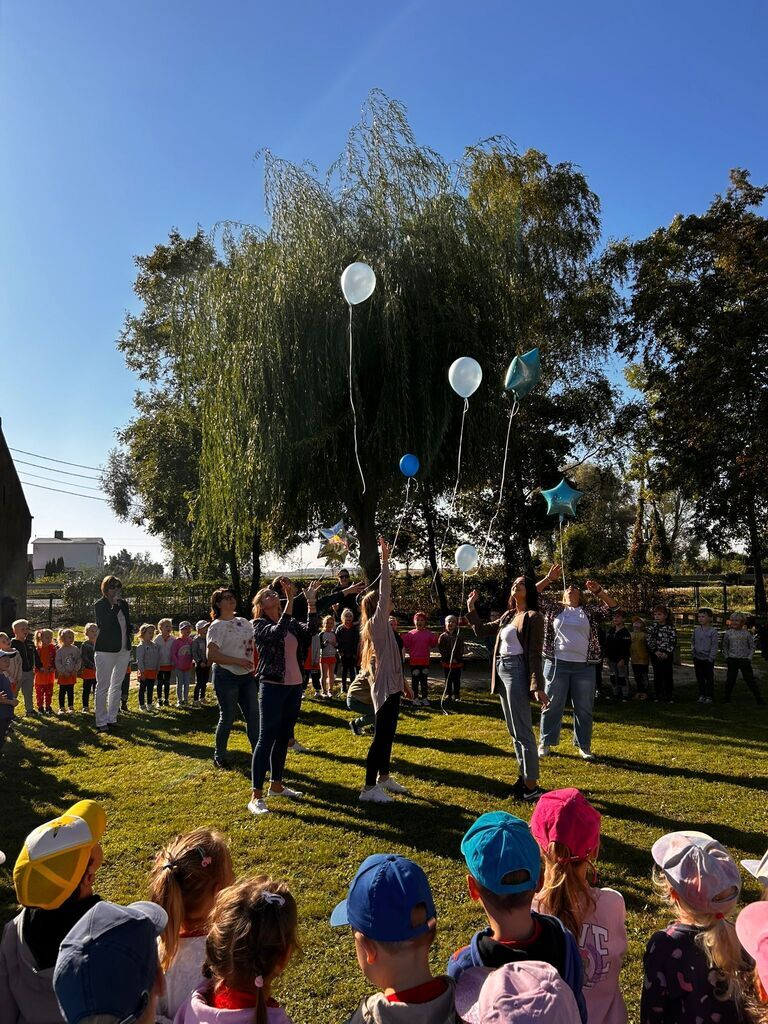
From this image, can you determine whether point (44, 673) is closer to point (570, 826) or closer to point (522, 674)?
point (522, 674)

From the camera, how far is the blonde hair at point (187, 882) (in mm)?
2227

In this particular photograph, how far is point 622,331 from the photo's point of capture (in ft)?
69.9

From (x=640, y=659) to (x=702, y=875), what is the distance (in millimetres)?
10095

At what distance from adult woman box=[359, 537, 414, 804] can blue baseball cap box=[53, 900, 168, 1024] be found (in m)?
3.99

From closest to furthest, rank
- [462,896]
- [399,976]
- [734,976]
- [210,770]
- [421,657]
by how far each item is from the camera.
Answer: [399,976], [734,976], [462,896], [210,770], [421,657]

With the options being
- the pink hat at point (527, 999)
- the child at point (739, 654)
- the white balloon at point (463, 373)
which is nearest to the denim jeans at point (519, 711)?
the white balloon at point (463, 373)

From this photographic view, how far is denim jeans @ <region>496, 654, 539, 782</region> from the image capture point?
5559 millimetres

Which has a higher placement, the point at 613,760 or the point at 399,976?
the point at 399,976

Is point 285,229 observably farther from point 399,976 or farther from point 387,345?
point 399,976

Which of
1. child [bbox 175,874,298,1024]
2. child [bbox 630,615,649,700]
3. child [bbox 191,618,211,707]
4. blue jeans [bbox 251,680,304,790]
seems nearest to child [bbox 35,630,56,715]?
child [bbox 191,618,211,707]

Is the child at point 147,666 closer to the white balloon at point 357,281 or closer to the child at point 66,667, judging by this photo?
the child at point 66,667

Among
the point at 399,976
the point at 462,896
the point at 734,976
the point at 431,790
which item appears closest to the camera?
the point at 399,976

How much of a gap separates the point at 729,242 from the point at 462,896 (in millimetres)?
21516

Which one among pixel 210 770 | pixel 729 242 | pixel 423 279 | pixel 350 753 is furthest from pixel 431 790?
pixel 729 242
